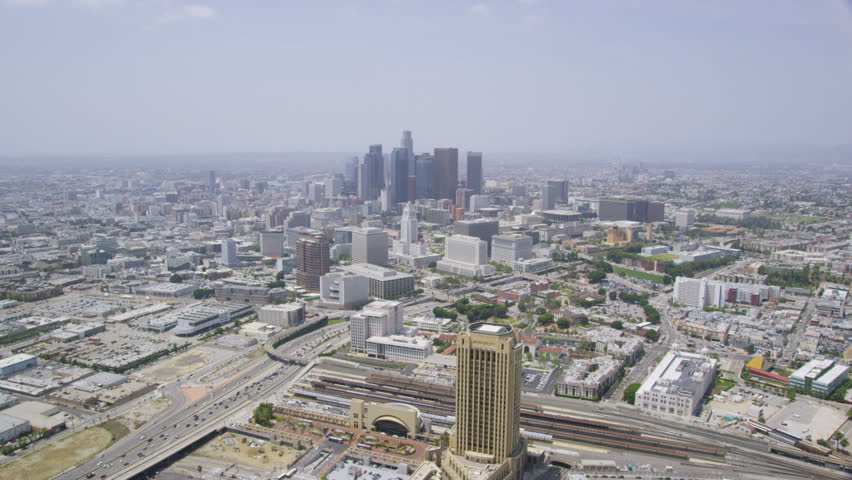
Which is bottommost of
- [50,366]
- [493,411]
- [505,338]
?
[50,366]

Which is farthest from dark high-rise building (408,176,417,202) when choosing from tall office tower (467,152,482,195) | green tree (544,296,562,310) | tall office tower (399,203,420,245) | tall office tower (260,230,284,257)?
green tree (544,296,562,310)

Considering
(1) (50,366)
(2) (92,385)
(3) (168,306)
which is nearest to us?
(2) (92,385)

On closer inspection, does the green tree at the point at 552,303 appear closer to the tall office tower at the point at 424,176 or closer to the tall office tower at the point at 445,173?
the tall office tower at the point at 445,173

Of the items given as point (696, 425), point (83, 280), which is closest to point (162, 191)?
point (83, 280)

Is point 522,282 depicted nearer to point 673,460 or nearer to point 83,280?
point 673,460

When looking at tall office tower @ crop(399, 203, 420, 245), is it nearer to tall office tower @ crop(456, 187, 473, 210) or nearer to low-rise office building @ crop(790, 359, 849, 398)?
tall office tower @ crop(456, 187, 473, 210)

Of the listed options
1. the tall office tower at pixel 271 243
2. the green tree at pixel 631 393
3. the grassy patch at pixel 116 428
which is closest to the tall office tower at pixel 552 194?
the tall office tower at pixel 271 243

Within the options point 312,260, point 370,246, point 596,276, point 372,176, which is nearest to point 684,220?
point 596,276
